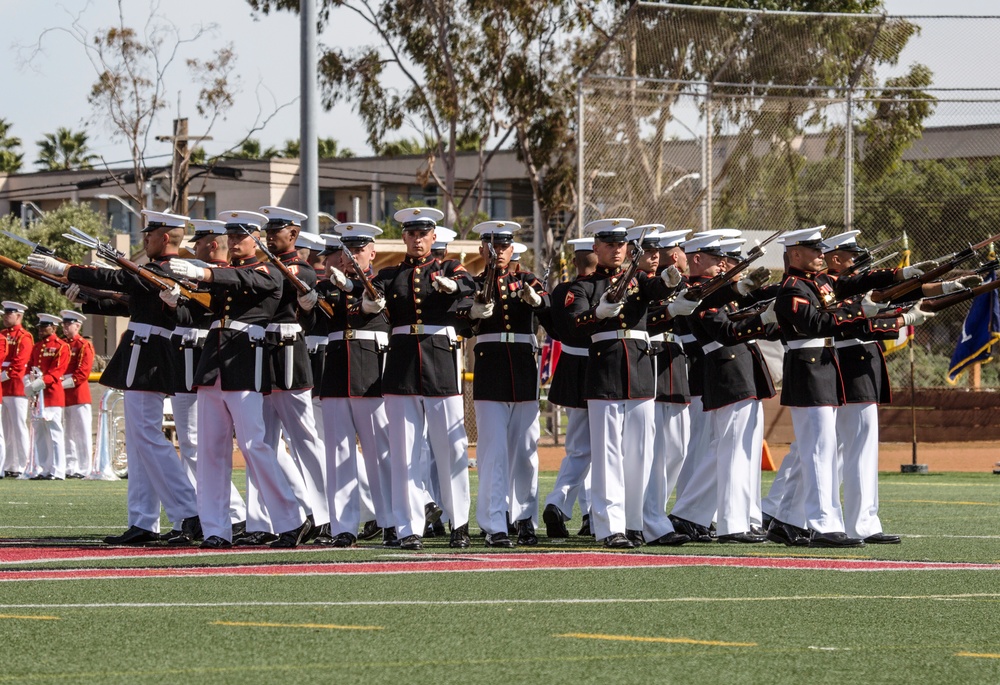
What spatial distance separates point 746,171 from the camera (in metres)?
20.3

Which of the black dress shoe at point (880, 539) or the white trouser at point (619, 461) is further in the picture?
the black dress shoe at point (880, 539)

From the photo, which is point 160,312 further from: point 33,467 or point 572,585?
point 33,467

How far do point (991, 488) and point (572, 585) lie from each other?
410 inches

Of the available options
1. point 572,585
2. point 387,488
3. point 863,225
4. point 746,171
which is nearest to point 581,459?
point 387,488

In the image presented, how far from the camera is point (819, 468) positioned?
10.4 meters

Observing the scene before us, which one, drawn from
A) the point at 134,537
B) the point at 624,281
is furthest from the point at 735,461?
the point at 134,537

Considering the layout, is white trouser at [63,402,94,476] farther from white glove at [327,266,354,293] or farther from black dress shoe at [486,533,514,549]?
black dress shoe at [486,533,514,549]

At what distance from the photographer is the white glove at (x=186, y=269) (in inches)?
379

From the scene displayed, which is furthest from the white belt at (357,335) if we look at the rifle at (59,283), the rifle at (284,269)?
the rifle at (59,283)

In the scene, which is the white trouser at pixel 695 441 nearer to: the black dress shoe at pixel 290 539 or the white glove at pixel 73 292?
the black dress shoe at pixel 290 539

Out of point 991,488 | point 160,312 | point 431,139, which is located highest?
point 431,139

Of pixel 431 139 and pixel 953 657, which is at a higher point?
pixel 431 139

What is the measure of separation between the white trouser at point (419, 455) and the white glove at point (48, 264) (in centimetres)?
223

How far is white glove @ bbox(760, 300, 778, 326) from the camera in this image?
10547 mm
